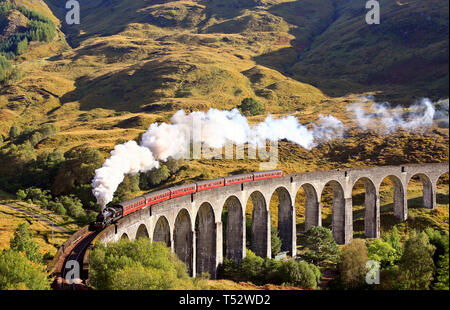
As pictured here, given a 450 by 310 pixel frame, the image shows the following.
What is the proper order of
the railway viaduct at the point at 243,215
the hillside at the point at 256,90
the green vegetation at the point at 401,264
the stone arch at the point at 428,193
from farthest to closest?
the hillside at the point at 256,90, the stone arch at the point at 428,193, the railway viaduct at the point at 243,215, the green vegetation at the point at 401,264

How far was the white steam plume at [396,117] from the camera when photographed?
96.9 metres

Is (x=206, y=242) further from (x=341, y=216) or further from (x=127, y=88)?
(x=127, y=88)

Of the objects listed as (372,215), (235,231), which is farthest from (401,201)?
(235,231)

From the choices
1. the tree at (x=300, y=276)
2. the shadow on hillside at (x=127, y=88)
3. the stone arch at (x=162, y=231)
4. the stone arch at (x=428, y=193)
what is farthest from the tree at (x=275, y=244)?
the shadow on hillside at (x=127, y=88)

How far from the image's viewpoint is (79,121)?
138375 millimetres

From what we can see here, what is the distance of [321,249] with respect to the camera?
171ft

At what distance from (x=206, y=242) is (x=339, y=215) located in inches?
906

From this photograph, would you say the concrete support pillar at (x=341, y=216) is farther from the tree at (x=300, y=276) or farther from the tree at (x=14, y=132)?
the tree at (x=14, y=132)

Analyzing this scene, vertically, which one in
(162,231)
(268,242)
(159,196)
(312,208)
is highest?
(159,196)

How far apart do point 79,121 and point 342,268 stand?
372ft

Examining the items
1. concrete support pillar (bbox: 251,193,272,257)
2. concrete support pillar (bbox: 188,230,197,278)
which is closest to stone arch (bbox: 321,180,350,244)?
concrete support pillar (bbox: 251,193,272,257)

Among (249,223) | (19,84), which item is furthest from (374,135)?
(19,84)

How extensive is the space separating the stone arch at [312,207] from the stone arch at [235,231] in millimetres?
13047

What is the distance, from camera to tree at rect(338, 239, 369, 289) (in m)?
43.5
